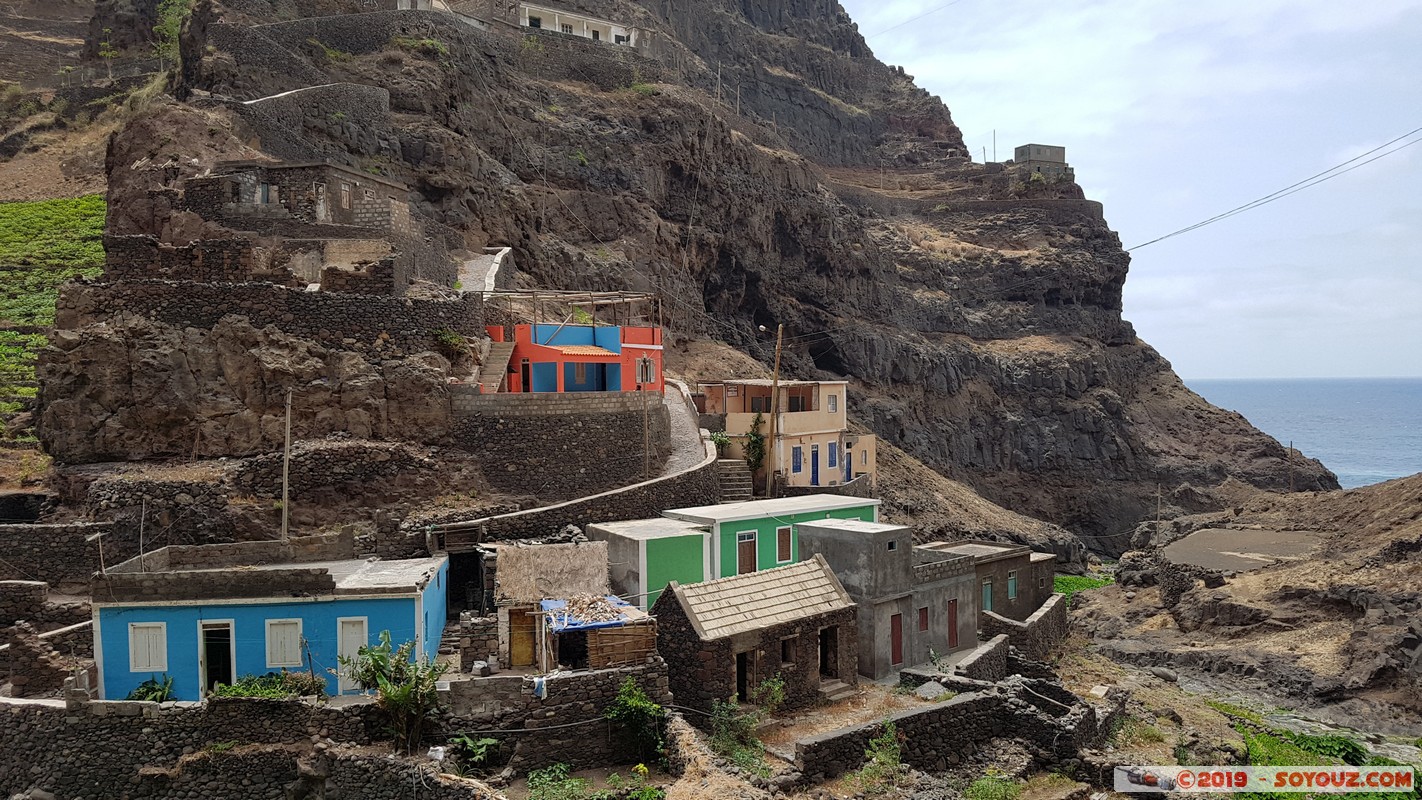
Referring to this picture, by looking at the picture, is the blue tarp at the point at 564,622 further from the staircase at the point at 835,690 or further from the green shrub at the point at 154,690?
the green shrub at the point at 154,690

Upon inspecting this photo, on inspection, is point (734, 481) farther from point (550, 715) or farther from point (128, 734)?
point (128, 734)

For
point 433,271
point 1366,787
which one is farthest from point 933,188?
point 1366,787

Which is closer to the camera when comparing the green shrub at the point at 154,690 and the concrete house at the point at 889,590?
the green shrub at the point at 154,690

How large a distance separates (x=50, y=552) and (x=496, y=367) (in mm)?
10852

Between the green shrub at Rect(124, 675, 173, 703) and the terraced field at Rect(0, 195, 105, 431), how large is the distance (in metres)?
20.3

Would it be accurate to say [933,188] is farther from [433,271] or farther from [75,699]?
[75,699]

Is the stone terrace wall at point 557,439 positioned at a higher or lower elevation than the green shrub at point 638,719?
higher

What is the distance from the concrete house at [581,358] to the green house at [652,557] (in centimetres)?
773

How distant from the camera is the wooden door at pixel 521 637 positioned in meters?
15.5

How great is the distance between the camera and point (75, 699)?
45.8ft

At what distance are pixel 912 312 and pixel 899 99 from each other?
120 ft

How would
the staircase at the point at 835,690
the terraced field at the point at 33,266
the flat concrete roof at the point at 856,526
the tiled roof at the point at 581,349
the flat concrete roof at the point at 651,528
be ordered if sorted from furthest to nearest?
the terraced field at the point at 33,266 < the tiled roof at the point at 581,349 < the flat concrete roof at the point at 856,526 < the flat concrete roof at the point at 651,528 < the staircase at the point at 835,690

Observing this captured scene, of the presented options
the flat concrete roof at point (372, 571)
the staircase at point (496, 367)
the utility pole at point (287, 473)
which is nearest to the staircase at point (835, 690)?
the flat concrete roof at point (372, 571)

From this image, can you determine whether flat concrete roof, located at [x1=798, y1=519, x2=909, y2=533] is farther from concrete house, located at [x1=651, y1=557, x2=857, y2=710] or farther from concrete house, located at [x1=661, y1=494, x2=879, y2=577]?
concrete house, located at [x1=651, y1=557, x2=857, y2=710]
